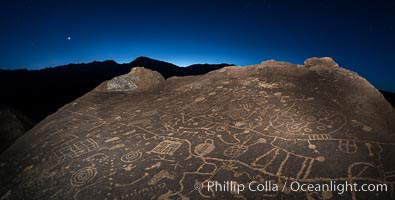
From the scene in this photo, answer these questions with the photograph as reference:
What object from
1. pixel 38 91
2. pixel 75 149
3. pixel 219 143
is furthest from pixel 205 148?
pixel 38 91

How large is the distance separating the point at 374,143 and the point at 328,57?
3692 mm

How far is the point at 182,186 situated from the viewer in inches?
115

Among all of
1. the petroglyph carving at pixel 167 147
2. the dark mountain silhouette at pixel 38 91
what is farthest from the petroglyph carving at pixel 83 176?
the dark mountain silhouette at pixel 38 91

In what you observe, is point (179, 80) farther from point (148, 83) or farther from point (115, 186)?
point (115, 186)

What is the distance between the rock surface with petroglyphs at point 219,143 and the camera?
9.41 ft

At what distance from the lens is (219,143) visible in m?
3.57

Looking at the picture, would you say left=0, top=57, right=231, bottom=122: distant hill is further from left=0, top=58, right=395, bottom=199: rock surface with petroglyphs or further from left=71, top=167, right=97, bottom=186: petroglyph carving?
left=71, top=167, right=97, bottom=186: petroglyph carving

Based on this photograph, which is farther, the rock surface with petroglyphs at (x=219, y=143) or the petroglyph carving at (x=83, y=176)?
the petroglyph carving at (x=83, y=176)

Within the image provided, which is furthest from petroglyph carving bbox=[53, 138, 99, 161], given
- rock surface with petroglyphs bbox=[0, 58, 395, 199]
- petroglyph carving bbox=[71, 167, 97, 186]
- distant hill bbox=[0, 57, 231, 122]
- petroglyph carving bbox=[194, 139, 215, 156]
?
distant hill bbox=[0, 57, 231, 122]

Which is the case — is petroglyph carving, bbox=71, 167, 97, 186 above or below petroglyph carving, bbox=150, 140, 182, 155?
below

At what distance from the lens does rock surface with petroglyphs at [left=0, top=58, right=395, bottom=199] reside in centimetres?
287

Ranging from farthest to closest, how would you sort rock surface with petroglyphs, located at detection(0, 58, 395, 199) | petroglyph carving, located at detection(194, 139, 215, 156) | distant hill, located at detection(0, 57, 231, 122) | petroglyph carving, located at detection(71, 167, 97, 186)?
1. distant hill, located at detection(0, 57, 231, 122)
2. petroglyph carving, located at detection(194, 139, 215, 156)
3. petroglyph carving, located at detection(71, 167, 97, 186)
4. rock surface with petroglyphs, located at detection(0, 58, 395, 199)

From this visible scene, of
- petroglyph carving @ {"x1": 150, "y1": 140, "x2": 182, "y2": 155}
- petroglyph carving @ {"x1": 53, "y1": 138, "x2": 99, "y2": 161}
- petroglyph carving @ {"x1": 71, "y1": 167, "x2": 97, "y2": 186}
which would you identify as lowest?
petroglyph carving @ {"x1": 71, "y1": 167, "x2": 97, "y2": 186}

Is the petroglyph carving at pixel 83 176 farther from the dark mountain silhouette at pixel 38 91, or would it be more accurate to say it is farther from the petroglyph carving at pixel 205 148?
the dark mountain silhouette at pixel 38 91
